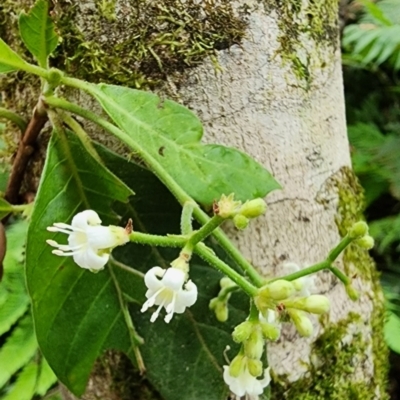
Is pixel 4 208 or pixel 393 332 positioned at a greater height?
pixel 4 208

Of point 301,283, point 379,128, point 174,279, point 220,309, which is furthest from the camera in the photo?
point 379,128

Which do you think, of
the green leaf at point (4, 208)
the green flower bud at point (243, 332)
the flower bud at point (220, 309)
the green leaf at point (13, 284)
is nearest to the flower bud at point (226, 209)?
the green flower bud at point (243, 332)

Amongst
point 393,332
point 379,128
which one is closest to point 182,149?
point 393,332

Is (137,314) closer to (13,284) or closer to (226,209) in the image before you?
(226,209)

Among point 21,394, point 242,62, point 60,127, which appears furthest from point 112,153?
point 21,394

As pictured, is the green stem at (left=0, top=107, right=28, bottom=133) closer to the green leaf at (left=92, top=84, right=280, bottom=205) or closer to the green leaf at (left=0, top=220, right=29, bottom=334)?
the green leaf at (left=92, top=84, right=280, bottom=205)

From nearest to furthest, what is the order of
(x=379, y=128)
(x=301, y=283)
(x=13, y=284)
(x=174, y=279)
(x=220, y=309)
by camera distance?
1. (x=174, y=279)
2. (x=301, y=283)
3. (x=220, y=309)
4. (x=13, y=284)
5. (x=379, y=128)

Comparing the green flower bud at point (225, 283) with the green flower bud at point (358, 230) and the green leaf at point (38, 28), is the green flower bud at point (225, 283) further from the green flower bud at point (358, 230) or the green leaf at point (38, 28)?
the green leaf at point (38, 28)
